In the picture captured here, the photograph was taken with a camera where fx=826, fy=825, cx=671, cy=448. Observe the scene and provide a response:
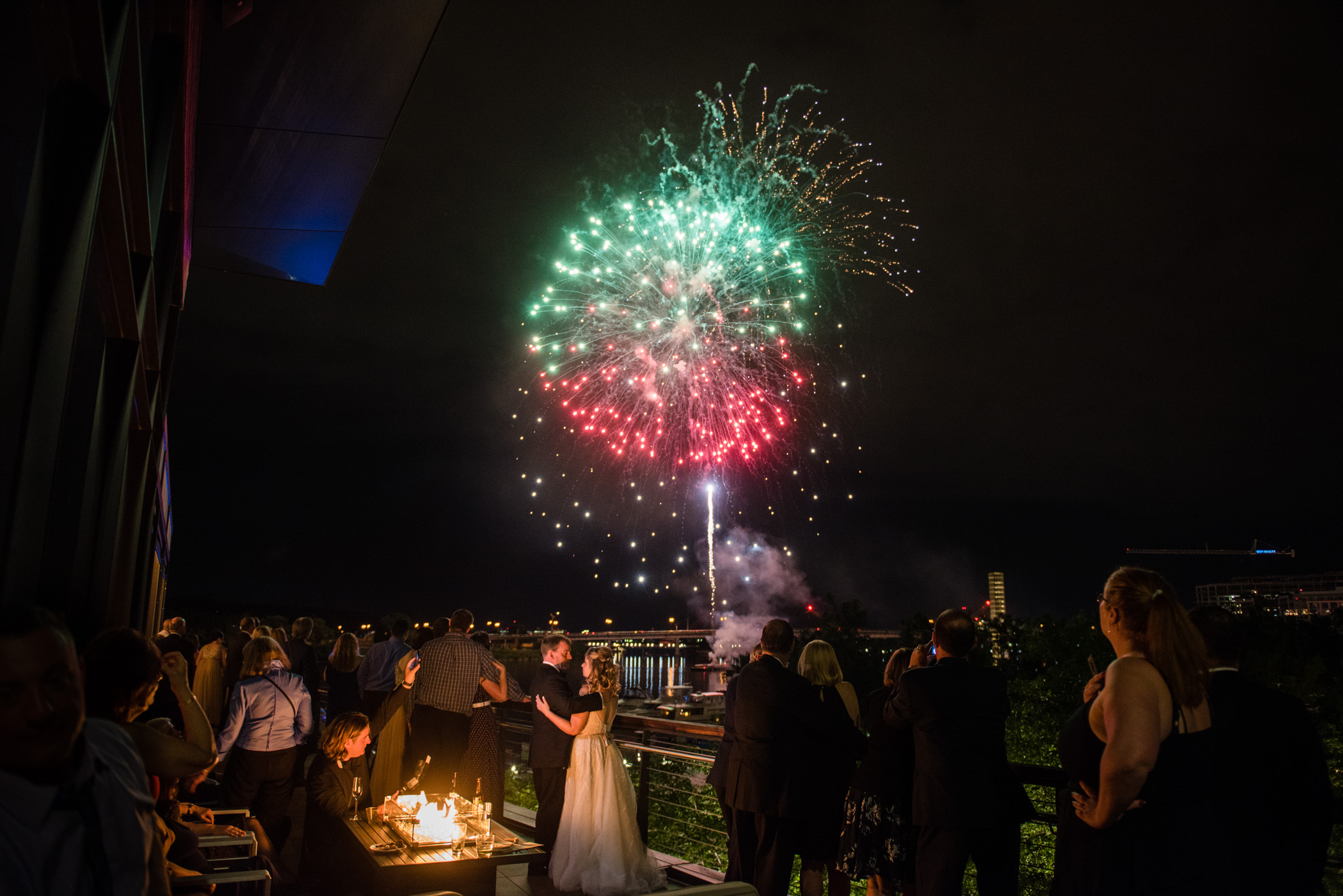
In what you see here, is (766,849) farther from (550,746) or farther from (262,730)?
(262,730)

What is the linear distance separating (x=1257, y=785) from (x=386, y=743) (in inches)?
186

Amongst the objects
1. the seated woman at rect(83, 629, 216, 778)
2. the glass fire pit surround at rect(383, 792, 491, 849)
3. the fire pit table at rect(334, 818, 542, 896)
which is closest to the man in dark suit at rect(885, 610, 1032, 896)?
the fire pit table at rect(334, 818, 542, 896)

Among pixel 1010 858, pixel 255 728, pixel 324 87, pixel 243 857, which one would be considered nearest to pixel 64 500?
pixel 243 857

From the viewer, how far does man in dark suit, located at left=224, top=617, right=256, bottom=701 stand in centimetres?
852

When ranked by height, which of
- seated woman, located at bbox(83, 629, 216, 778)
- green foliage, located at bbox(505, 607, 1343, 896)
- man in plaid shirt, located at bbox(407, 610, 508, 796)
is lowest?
green foliage, located at bbox(505, 607, 1343, 896)

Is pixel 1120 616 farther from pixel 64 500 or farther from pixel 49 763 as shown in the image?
pixel 64 500

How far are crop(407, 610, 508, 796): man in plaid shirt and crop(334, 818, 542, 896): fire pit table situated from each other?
1.46 metres

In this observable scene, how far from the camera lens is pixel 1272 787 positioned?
2635 millimetres

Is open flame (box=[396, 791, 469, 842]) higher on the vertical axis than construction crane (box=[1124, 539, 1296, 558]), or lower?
lower

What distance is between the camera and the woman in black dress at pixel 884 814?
3748 mm

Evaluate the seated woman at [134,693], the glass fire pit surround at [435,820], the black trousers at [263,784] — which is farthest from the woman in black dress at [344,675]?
the seated woman at [134,693]

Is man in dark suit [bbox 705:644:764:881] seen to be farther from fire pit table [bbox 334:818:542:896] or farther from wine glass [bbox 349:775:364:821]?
wine glass [bbox 349:775:364:821]

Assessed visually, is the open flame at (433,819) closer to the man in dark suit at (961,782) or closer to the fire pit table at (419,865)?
the fire pit table at (419,865)

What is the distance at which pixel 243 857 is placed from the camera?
12.9 feet
